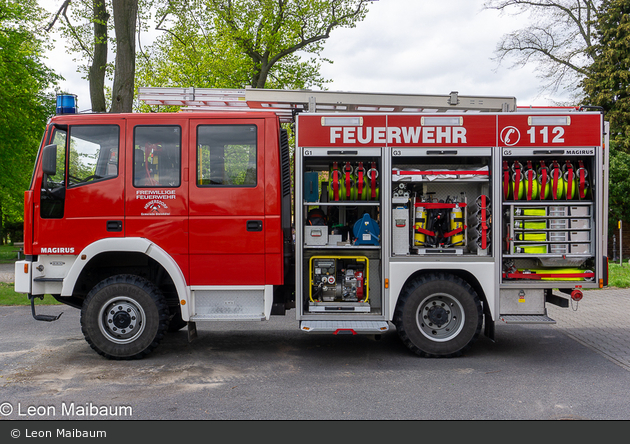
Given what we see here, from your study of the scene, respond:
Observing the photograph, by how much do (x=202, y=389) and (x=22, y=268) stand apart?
2.75 m

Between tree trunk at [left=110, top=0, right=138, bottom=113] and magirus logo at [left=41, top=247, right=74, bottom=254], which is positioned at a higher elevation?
tree trunk at [left=110, top=0, right=138, bottom=113]

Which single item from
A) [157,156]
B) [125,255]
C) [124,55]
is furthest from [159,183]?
[124,55]

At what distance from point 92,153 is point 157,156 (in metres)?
0.79

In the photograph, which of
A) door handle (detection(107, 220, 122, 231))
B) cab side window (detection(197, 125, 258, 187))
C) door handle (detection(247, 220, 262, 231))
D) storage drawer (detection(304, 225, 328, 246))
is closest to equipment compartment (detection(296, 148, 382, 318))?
storage drawer (detection(304, 225, 328, 246))

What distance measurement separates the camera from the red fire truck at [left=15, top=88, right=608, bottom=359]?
555 centimetres

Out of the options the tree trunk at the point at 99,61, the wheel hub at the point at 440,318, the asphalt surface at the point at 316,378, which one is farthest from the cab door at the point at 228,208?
the tree trunk at the point at 99,61

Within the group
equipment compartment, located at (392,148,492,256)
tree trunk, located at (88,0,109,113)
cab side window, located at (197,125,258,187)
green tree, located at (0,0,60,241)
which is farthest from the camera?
green tree, located at (0,0,60,241)

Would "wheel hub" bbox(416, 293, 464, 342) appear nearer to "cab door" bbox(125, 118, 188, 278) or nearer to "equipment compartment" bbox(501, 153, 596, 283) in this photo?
"equipment compartment" bbox(501, 153, 596, 283)

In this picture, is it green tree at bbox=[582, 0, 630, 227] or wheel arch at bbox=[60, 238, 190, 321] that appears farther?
green tree at bbox=[582, 0, 630, 227]

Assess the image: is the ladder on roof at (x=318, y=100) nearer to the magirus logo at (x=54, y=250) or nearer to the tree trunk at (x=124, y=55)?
the magirus logo at (x=54, y=250)

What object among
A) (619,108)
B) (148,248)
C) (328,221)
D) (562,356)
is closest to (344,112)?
(328,221)

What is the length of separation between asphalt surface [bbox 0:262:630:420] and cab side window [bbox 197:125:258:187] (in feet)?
7.14

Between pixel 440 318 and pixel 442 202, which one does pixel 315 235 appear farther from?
pixel 440 318

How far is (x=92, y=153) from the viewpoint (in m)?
5.66
